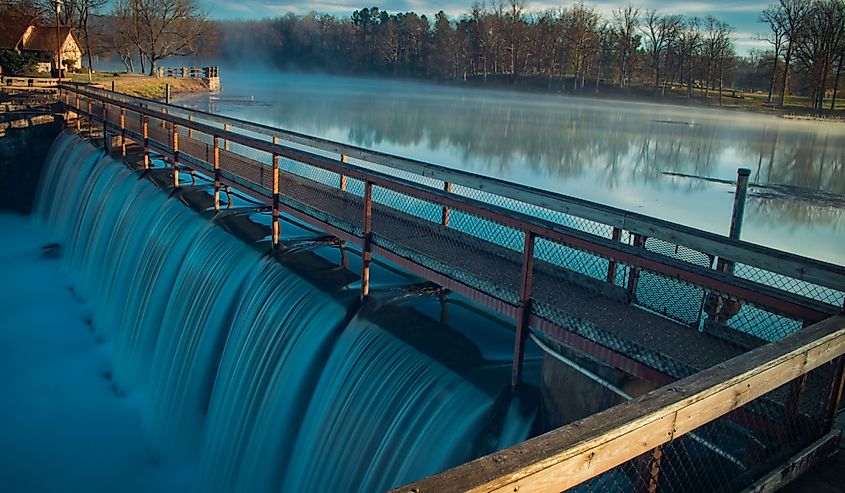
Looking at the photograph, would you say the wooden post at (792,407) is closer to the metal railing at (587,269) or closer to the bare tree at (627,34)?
the metal railing at (587,269)

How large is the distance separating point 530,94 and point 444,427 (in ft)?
218

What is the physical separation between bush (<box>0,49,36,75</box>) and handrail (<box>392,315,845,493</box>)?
4475cm

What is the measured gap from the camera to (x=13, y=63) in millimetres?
40219

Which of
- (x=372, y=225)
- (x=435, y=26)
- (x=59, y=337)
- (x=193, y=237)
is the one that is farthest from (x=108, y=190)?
(x=435, y=26)

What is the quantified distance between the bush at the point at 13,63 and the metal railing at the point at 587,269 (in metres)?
35.9

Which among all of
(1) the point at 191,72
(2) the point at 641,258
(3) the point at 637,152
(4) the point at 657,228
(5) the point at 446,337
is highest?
(1) the point at 191,72

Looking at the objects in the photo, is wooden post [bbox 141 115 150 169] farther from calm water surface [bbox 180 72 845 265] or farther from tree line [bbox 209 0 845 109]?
tree line [bbox 209 0 845 109]

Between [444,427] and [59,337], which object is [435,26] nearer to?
[59,337]

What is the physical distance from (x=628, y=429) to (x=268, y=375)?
614 centimetres

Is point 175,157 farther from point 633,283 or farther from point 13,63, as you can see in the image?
point 13,63

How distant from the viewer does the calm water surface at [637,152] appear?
640 inches

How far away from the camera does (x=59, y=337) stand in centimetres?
1341

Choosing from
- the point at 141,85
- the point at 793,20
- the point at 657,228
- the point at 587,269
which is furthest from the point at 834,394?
the point at 793,20

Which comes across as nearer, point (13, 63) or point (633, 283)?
point (633, 283)
